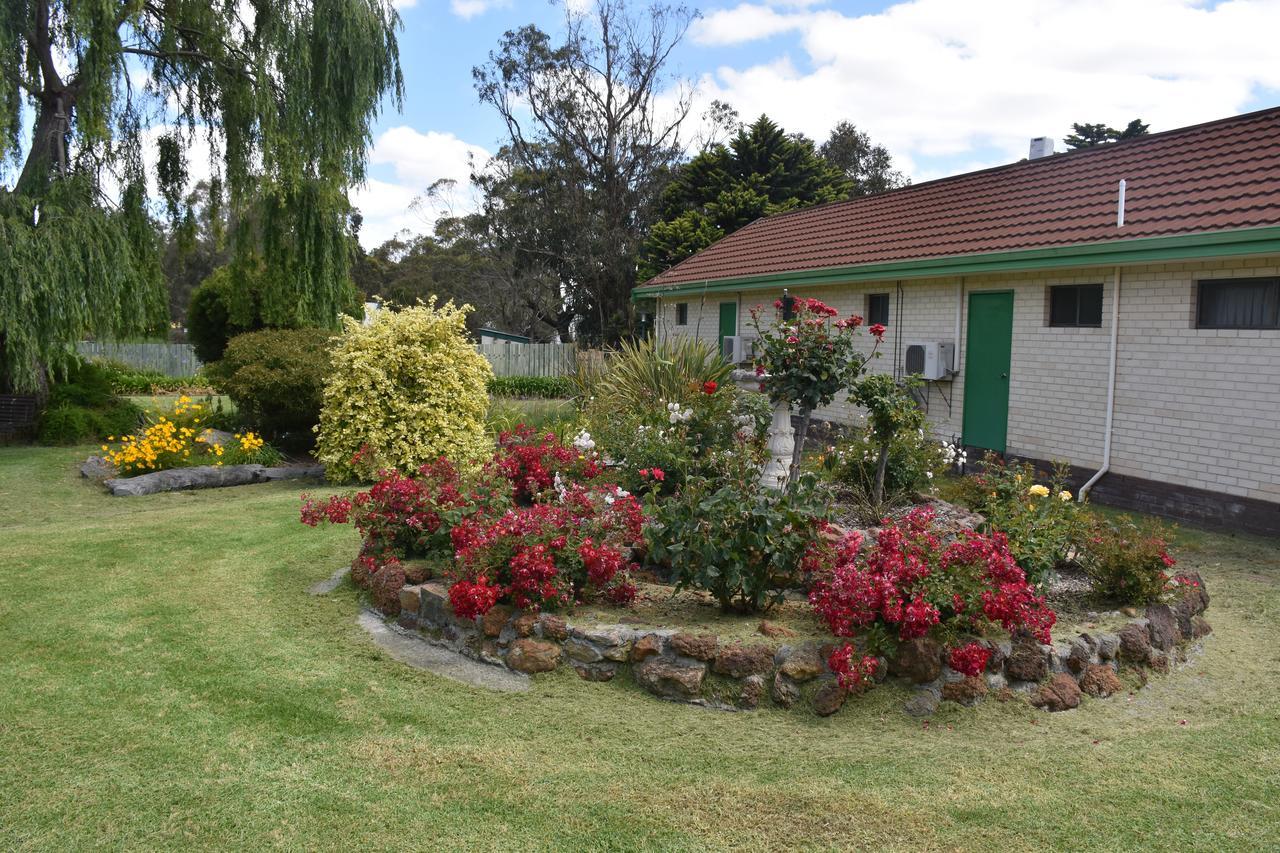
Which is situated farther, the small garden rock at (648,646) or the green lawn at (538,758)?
the small garden rock at (648,646)

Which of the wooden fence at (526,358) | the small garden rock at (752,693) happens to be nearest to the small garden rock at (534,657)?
the small garden rock at (752,693)

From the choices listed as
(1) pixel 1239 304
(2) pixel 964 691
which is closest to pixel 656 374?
(1) pixel 1239 304

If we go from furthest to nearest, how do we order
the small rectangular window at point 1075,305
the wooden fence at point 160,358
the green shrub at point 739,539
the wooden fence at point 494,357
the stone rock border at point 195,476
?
the wooden fence at point 160,358 < the wooden fence at point 494,357 < the stone rock border at point 195,476 < the small rectangular window at point 1075,305 < the green shrub at point 739,539

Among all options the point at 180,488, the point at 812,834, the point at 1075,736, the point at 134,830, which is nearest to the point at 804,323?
the point at 1075,736

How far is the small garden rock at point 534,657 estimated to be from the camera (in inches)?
194

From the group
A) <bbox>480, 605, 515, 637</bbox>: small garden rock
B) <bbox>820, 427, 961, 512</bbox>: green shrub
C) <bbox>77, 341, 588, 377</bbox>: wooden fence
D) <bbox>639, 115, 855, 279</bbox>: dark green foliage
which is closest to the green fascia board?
<bbox>820, 427, 961, 512</bbox>: green shrub

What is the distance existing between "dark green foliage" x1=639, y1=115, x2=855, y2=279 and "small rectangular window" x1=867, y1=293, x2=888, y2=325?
Result: 13.7 m

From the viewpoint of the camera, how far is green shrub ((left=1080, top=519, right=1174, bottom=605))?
5.45 m

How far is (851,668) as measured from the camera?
14.4 ft

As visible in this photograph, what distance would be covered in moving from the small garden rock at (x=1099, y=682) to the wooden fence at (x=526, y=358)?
2311 centimetres

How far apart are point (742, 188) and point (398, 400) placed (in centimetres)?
1933

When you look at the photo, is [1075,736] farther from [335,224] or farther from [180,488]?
[335,224]

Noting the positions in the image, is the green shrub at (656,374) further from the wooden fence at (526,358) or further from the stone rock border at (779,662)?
the wooden fence at (526,358)

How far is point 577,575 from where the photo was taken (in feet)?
17.8
